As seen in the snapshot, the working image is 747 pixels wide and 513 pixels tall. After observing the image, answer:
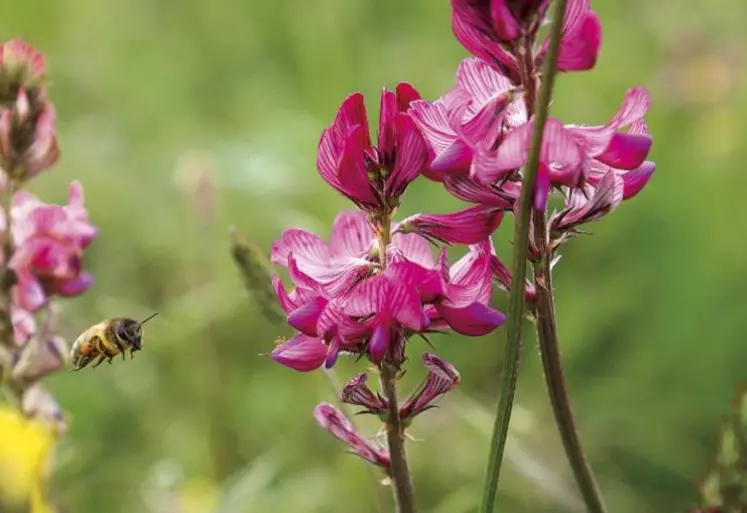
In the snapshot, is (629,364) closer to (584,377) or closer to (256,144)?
(584,377)

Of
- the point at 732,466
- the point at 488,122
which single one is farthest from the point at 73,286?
the point at 732,466

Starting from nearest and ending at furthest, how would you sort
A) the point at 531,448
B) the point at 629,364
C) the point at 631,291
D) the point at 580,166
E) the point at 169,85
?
the point at 580,166 < the point at 531,448 < the point at 629,364 < the point at 631,291 < the point at 169,85

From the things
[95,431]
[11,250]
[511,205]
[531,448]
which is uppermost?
[511,205]

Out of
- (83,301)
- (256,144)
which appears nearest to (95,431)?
(83,301)

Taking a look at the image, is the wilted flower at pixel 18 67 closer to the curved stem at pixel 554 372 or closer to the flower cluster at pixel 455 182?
the flower cluster at pixel 455 182

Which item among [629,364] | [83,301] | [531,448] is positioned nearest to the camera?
[531,448]

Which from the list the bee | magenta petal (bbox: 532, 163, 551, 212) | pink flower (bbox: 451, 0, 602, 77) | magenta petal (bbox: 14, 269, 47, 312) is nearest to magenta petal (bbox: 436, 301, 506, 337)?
magenta petal (bbox: 532, 163, 551, 212)

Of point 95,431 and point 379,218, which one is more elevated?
point 379,218

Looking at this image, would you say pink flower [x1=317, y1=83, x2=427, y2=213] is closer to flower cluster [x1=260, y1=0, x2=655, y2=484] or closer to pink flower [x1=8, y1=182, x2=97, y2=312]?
flower cluster [x1=260, y1=0, x2=655, y2=484]
